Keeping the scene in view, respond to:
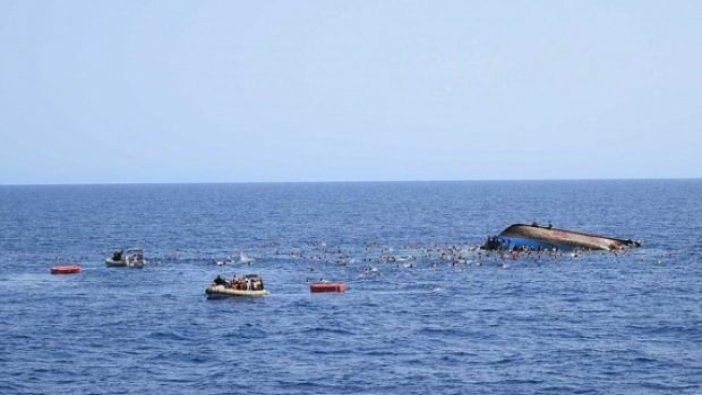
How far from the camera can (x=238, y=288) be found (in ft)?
302

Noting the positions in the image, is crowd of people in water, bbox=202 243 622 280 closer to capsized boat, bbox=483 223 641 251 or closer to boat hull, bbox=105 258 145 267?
capsized boat, bbox=483 223 641 251

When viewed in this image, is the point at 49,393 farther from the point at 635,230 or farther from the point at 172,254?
the point at 635,230

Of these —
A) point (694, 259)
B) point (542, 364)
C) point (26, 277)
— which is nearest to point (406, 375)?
point (542, 364)

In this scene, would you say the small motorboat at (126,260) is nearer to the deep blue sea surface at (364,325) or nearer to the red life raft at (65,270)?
the deep blue sea surface at (364,325)

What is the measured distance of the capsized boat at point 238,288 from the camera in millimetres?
90938

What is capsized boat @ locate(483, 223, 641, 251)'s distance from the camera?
132 m

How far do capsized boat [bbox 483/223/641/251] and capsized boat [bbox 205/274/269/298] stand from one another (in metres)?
46.8

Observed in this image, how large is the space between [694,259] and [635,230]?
167ft

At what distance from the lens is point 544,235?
132m

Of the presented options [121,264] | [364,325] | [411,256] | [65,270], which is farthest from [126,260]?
[364,325]

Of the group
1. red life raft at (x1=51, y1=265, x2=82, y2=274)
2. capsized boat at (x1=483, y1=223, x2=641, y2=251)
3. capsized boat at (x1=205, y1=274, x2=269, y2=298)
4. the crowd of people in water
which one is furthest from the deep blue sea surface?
capsized boat at (x1=483, y1=223, x2=641, y2=251)

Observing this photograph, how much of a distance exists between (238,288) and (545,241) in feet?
170

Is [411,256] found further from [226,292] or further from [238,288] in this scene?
[226,292]

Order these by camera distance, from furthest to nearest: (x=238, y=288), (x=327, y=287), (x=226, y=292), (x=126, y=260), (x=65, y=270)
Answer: (x=126, y=260)
(x=65, y=270)
(x=327, y=287)
(x=238, y=288)
(x=226, y=292)
